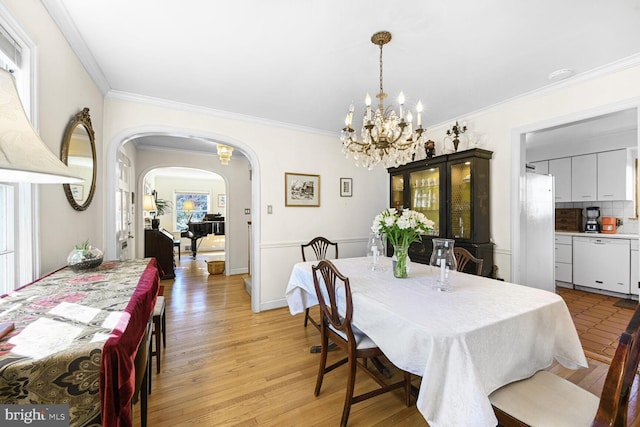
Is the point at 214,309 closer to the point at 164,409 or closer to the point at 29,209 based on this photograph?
the point at 164,409

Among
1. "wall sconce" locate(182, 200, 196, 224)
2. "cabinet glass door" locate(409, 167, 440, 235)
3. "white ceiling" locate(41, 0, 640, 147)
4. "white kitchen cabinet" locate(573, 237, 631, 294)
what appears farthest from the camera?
"wall sconce" locate(182, 200, 196, 224)

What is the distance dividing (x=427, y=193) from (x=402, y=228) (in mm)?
1938

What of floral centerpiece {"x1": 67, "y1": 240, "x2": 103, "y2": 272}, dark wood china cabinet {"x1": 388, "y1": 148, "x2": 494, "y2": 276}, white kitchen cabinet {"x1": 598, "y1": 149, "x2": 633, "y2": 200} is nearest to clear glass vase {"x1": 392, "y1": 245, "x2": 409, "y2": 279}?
dark wood china cabinet {"x1": 388, "y1": 148, "x2": 494, "y2": 276}

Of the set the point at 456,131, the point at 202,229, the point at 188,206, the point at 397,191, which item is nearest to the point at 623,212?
the point at 456,131

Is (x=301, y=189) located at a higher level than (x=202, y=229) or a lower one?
higher

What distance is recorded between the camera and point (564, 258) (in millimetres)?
4582

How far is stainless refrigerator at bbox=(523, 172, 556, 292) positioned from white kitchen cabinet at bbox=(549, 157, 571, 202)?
177cm

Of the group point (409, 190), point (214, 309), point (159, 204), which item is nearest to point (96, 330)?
point (214, 309)

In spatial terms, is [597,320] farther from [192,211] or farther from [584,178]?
[192,211]

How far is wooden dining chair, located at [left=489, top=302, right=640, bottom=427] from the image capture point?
91 centimetres

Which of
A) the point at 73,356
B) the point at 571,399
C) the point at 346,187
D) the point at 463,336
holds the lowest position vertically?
the point at 571,399

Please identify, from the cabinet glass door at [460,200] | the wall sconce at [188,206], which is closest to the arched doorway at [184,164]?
the cabinet glass door at [460,200]

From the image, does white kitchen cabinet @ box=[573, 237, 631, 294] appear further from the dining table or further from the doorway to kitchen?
the dining table

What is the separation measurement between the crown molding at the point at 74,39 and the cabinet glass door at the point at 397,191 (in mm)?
3692
